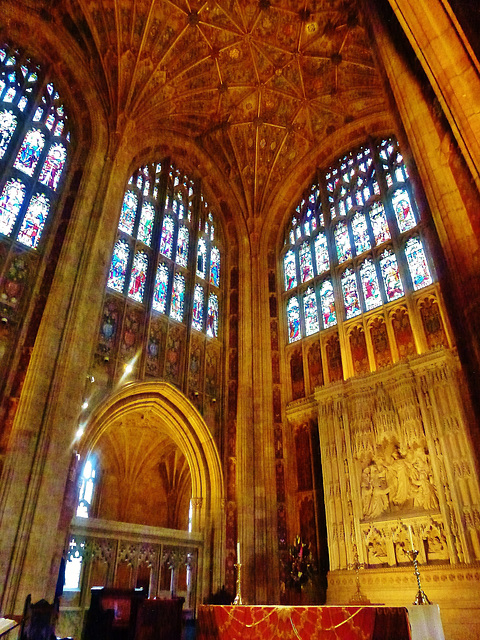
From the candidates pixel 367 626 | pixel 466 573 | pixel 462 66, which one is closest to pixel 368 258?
pixel 466 573

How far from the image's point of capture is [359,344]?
14.0 metres

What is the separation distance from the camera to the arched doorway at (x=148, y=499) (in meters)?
11.0

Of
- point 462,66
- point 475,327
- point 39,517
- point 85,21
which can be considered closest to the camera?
point 475,327

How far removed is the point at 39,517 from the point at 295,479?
7.54 m

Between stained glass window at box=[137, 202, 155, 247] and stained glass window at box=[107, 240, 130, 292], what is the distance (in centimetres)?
92

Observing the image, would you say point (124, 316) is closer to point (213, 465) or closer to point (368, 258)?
point (213, 465)

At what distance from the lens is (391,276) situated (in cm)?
1407

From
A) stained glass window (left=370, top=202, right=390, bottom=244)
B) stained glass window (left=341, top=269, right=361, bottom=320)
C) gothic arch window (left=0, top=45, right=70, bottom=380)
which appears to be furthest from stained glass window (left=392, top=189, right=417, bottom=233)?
gothic arch window (left=0, top=45, right=70, bottom=380)

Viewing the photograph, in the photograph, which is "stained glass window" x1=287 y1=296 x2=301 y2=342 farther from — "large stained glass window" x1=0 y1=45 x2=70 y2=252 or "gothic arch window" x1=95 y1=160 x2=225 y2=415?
"large stained glass window" x1=0 y1=45 x2=70 y2=252

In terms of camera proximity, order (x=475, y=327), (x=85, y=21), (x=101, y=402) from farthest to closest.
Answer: (x=85, y=21) → (x=101, y=402) → (x=475, y=327)

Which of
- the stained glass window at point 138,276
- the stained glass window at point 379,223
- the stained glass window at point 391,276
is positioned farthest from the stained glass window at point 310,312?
the stained glass window at point 138,276

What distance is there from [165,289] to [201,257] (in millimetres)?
2649

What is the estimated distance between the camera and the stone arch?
1218 centimetres

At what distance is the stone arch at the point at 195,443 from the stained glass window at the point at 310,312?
489 cm
